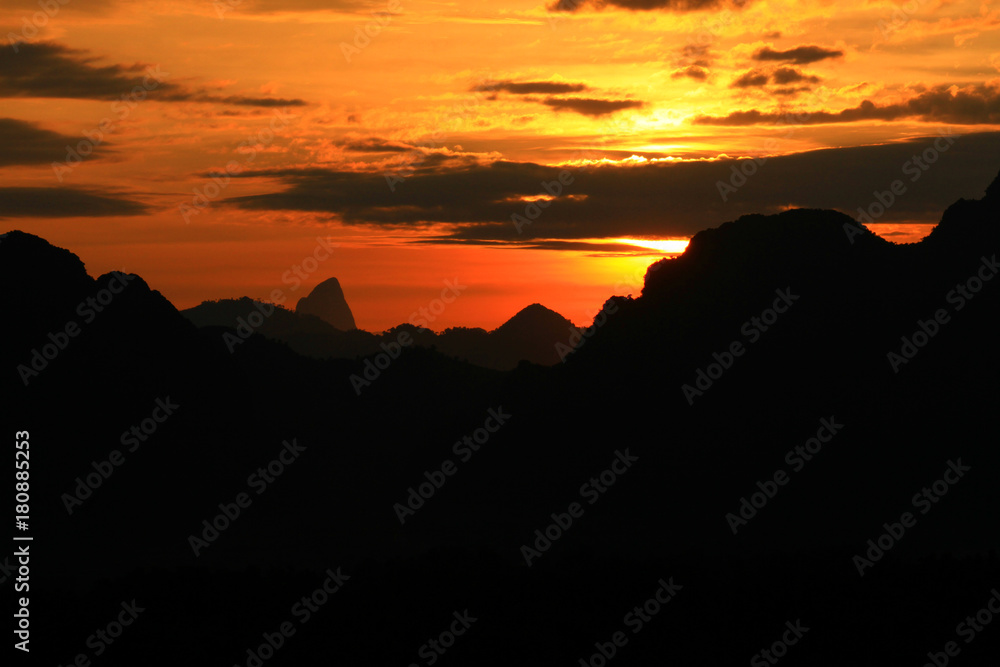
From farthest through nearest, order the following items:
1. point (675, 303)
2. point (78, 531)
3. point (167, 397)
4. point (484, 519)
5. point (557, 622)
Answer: point (675, 303), point (167, 397), point (484, 519), point (78, 531), point (557, 622)

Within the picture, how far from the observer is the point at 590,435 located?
11600 cm

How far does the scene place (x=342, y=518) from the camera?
104562mm

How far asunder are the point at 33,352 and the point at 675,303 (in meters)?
74.9

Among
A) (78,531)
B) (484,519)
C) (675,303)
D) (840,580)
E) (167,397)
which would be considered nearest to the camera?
(840,580)

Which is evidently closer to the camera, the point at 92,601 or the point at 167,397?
the point at 92,601

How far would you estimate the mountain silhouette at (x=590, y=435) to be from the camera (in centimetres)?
8250

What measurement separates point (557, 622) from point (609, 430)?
6047 centimetres

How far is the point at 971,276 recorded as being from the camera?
116375 millimetres

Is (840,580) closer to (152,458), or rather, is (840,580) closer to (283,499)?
(283,499)

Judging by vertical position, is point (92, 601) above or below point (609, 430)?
above

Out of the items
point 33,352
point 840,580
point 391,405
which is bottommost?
point 391,405

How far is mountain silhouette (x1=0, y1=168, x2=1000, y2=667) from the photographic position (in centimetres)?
8250

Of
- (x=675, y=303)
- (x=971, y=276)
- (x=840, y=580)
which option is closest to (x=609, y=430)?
(x=675, y=303)

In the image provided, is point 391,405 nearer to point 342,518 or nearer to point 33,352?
point 342,518
